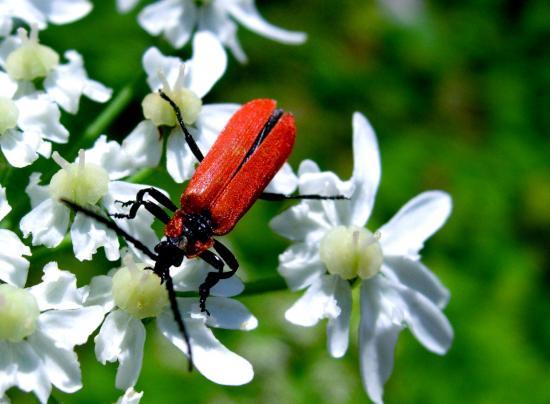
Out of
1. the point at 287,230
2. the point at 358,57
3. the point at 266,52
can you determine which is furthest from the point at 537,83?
the point at 287,230

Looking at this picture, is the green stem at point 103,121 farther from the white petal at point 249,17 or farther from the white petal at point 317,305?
the white petal at point 317,305

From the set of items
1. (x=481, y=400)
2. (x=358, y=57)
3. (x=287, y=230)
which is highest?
(x=287, y=230)

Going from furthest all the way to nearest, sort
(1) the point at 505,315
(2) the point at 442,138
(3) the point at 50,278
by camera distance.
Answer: (2) the point at 442,138
(1) the point at 505,315
(3) the point at 50,278

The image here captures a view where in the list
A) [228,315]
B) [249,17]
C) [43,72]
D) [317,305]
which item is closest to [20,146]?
[43,72]

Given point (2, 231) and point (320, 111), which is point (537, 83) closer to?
point (320, 111)

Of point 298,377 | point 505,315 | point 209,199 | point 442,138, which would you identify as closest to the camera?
point 209,199

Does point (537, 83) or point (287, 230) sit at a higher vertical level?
point (287, 230)
